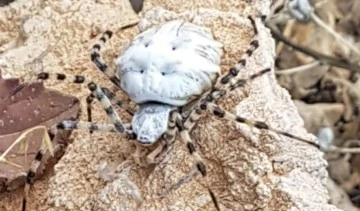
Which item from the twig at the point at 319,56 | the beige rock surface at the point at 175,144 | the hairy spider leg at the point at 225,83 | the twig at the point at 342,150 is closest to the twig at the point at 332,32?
the twig at the point at 319,56

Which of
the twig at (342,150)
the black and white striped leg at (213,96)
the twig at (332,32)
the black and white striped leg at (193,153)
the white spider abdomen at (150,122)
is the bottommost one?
the twig at (342,150)

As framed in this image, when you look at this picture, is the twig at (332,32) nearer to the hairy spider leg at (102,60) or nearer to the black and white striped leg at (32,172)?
the hairy spider leg at (102,60)

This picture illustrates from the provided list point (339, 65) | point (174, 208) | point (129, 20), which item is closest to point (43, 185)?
point (174, 208)

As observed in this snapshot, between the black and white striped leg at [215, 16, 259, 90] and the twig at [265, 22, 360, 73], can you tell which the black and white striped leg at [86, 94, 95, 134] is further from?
the twig at [265, 22, 360, 73]

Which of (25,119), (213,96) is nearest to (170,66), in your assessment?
(213,96)

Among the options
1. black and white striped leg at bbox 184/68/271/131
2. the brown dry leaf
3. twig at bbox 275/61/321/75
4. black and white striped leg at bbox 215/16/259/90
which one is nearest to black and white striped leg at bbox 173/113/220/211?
black and white striped leg at bbox 184/68/271/131

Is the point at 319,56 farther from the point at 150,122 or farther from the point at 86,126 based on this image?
the point at 86,126
